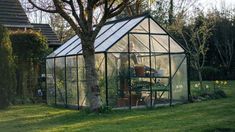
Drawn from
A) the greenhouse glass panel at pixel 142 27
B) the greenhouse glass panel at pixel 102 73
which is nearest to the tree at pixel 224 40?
the greenhouse glass panel at pixel 142 27

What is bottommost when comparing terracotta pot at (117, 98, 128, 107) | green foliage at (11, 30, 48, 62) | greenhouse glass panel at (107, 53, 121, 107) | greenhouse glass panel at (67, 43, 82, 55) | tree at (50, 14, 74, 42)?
terracotta pot at (117, 98, 128, 107)

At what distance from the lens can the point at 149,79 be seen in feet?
58.5

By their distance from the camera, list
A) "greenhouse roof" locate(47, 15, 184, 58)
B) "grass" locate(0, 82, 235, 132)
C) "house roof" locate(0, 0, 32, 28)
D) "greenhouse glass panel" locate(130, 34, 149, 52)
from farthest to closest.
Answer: "house roof" locate(0, 0, 32, 28) < "greenhouse glass panel" locate(130, 34, 149, 52) < "greenhouse roof" locate(47, 15, 184, 58) < "grass" locate(0, 82, 235, 132)

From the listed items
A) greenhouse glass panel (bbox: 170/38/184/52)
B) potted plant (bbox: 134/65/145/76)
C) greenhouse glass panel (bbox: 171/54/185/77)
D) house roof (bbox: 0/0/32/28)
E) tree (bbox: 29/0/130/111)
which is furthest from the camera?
house roof (bbox: 0/0/32/28)

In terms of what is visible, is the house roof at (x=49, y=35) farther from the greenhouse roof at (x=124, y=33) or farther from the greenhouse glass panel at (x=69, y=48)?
the greenhouse roof at (x=124, y=33)

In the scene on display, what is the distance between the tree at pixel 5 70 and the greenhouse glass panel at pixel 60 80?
6.73ft

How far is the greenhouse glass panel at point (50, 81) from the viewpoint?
68.5 ft

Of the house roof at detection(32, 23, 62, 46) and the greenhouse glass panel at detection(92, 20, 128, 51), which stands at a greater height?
the house roof at detection(32, 23, 62, 46)

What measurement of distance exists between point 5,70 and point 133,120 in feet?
28.3

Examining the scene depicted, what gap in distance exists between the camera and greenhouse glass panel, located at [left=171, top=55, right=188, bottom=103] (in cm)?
1847

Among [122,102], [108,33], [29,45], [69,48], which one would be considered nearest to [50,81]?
[69,48]

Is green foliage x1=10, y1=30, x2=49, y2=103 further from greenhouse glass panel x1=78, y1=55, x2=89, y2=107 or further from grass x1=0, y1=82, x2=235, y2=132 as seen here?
grass x1=0, y1=82, x2=235, y2=132

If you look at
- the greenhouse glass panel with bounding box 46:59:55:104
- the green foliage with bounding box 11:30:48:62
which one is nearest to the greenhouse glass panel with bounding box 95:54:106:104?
the greenhouse glass panel with bounding box 46:59:55:104

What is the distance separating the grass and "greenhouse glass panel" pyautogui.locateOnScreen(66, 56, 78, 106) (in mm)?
2058
